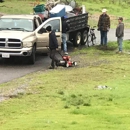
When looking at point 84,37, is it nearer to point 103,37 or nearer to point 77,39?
point 77,39

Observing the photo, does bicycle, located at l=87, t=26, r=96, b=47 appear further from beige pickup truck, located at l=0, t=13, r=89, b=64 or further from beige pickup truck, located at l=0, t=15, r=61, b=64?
beige pickup truck, located at l=0, t=15, r=61, b=64

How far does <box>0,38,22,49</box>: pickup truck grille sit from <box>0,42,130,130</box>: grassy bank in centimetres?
180

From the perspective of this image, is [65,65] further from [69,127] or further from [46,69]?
[69,127]

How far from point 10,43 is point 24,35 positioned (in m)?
0.73

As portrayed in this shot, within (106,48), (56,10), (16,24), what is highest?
(56,10)

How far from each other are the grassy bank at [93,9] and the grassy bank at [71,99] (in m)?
22.3

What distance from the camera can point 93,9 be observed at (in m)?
51.0

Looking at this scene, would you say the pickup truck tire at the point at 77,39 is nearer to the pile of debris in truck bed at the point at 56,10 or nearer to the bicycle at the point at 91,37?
the bicycle at the point at 91,37

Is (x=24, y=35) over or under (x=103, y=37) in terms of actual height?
over

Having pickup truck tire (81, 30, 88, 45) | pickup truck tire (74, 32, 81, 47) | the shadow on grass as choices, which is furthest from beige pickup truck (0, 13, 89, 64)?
pickup truck tire (81, 30, 88, 45)

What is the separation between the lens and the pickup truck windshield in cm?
2000

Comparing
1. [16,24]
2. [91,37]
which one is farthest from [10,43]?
[91,37]

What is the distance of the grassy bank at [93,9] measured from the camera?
4219 cm

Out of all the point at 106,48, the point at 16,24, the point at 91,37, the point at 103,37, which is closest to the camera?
the point at 16,24
